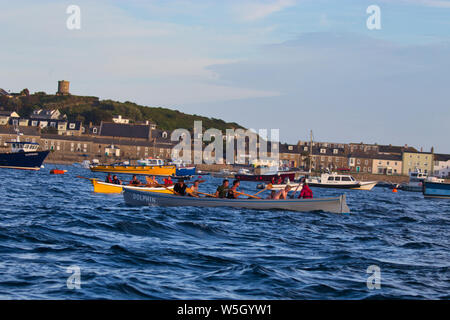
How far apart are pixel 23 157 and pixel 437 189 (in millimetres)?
60439

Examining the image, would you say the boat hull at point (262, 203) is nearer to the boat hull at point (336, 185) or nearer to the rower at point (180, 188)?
the rower at point (180, 188)

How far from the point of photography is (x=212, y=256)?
15.1 m

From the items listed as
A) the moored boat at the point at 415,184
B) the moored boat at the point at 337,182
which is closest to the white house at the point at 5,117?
the moored boat at the point at 337,182

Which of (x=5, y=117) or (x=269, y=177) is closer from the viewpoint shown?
(x=269, y=177)

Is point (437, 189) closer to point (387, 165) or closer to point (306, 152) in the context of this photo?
point (387, 165)

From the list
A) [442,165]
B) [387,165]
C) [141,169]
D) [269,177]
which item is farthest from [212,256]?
[442,165]

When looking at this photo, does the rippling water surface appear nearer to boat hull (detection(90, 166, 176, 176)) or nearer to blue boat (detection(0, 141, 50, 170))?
blue boat (detection(0, 141, 50, 170))

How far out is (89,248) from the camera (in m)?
15.6

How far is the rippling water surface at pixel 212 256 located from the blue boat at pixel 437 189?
125ft

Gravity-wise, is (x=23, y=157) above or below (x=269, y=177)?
above

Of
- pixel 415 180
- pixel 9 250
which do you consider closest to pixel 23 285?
pixel 9 250

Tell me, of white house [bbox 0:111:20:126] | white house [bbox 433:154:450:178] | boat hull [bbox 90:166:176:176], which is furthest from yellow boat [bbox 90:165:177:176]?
white house [bbox 0:111:20:126]
